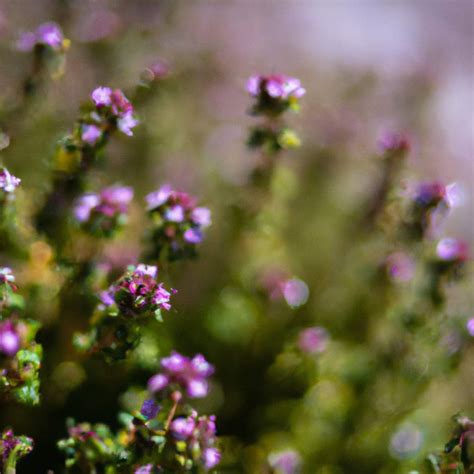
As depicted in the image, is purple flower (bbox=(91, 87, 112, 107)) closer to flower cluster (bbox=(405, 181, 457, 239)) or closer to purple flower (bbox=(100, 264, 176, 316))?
purple flower (bbox=(100, 264, 176, 316))

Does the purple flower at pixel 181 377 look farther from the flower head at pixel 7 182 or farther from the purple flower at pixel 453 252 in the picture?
the purple flower at pixel 453 252

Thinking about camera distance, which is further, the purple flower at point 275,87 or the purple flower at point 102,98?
the purple flower at point 275,87

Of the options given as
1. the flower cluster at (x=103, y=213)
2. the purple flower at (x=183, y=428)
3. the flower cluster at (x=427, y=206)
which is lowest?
the purple flower at (x=183, y=428)

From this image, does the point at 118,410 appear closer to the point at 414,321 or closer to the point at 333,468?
the point at 333,468

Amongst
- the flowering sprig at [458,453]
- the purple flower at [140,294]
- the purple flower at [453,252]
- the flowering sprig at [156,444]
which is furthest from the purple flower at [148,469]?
the purple flower at [453,252]

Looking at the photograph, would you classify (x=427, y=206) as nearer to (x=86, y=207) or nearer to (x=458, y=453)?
(x=458, y=453)

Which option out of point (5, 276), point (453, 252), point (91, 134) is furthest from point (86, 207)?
point (453, 252)

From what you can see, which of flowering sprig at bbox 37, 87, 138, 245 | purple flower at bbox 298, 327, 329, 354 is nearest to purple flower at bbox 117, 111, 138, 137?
flowering sprig at bbox 37, 87, 138, 245
